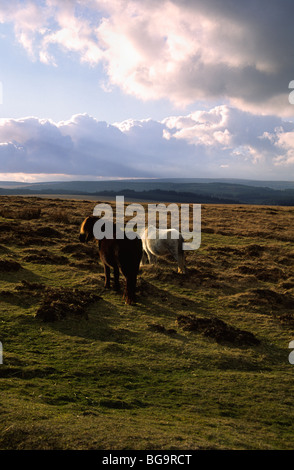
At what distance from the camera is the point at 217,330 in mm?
10586

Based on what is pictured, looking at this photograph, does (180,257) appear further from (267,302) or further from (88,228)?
(88,228)

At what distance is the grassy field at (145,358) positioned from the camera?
16.8 ft

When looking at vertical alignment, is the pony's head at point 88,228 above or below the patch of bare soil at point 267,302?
above

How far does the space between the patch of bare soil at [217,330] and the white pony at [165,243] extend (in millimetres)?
5193

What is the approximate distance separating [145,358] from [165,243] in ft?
28.1

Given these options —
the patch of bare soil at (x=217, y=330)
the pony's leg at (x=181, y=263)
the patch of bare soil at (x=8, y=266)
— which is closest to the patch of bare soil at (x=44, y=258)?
the patch of bare soil at (x=8, y=266)

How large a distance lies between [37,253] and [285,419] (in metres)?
14.9

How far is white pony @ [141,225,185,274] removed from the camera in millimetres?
16438

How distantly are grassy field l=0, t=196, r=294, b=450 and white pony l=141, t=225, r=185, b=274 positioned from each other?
2.64 feet

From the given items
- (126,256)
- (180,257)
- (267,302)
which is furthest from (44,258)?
(267,302)

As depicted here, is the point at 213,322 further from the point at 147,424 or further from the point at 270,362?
the point at 147,424

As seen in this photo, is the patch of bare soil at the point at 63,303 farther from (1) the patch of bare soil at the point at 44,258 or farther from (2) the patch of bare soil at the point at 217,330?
(1) the patch of bare soil at the point at 44,258
